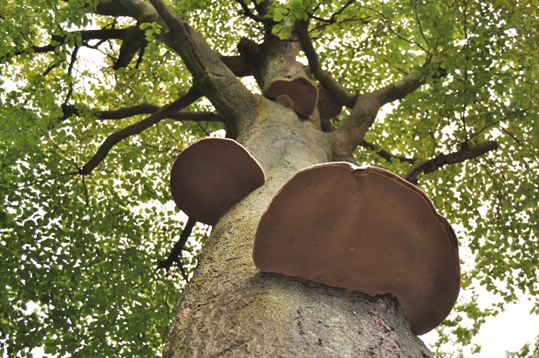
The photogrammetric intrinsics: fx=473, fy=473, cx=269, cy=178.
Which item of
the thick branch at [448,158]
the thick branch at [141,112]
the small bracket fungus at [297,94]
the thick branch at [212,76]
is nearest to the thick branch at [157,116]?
the thick branch at [141,112]

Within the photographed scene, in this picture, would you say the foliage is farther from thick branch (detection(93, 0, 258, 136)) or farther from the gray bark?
the gray bark

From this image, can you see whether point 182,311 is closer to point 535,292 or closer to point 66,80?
point 66,80

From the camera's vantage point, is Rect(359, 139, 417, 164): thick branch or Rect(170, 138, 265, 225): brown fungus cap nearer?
Rect(170, 138, 265, 225): brown fungus cap

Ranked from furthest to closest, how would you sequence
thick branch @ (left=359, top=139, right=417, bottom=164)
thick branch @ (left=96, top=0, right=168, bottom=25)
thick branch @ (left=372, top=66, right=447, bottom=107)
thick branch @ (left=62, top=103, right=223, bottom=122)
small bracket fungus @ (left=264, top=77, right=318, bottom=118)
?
thick branch @ (left=359, top=139, right=417, bottom=164)
thick branch @ (left=62, top=103, right=223, bottom=122)
thick branch @ (left=96, top=0, right=168, bottom=25)
thick branch @ (left=372, top=66, right=447, bottom=107)
small bracket fungus @ (left=264, top=77, right=318, bottom=118)

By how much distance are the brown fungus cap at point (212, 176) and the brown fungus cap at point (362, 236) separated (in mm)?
805

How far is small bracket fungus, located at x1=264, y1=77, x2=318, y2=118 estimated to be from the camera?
15.2 feet

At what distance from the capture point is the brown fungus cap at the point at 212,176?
2.37 metres

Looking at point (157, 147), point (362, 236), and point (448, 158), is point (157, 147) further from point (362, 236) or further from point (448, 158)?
point (362, 236)

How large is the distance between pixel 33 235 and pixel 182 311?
524 cm

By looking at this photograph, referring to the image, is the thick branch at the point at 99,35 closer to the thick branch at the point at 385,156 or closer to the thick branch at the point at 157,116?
the thick branch at the point at 157,116

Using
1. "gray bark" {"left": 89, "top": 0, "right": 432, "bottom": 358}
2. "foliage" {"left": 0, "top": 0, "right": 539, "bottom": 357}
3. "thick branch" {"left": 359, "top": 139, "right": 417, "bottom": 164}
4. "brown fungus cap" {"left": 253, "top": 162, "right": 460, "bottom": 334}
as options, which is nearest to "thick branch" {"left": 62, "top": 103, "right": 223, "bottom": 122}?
"foliage" {"left": 0, "top": 0, "right": 539, "bottom": 357}

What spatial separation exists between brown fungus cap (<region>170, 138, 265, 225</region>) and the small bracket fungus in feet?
7.38

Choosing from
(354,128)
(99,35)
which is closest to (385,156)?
(354,128)

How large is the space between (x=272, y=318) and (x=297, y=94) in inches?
134
